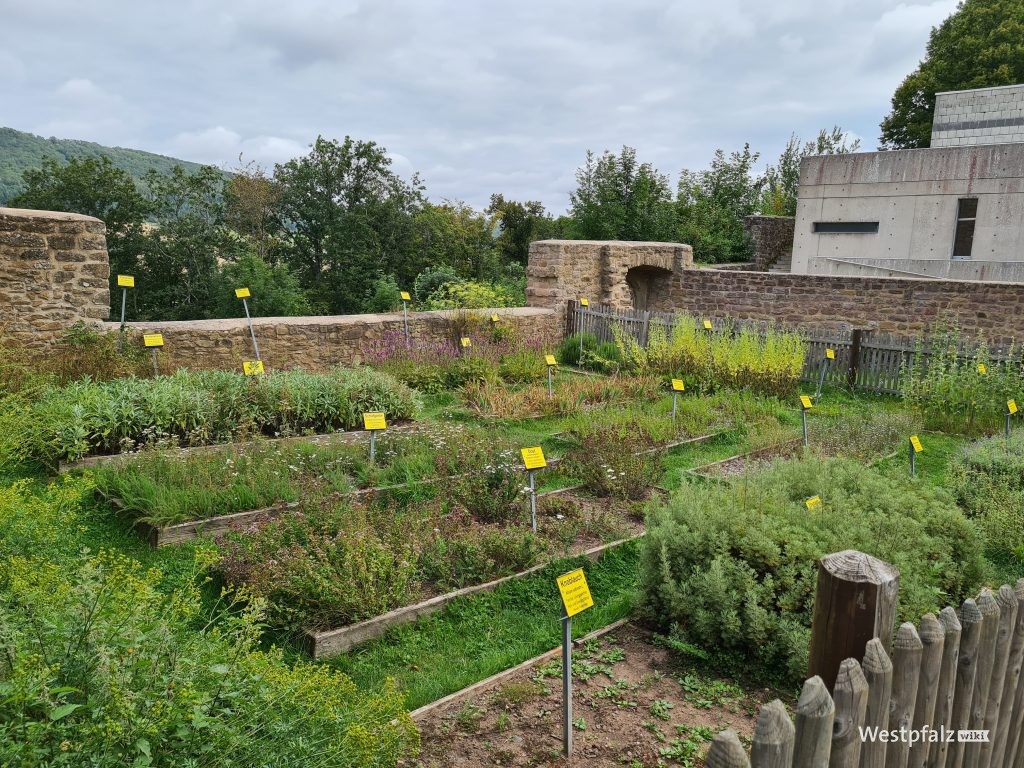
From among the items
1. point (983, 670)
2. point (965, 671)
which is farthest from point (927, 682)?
point (983, 670)

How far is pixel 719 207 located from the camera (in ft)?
85.3

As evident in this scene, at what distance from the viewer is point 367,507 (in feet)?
17.8

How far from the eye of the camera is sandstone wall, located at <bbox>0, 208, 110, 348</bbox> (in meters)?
8.20

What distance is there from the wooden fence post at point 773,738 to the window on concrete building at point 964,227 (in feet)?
58.9

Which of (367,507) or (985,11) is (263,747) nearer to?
(367,507)

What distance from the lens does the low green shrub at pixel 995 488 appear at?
5457 millimetres

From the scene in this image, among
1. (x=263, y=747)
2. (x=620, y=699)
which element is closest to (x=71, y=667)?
(x=263, y=747)

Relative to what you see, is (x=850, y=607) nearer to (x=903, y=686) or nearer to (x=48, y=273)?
(x=903, y=686)

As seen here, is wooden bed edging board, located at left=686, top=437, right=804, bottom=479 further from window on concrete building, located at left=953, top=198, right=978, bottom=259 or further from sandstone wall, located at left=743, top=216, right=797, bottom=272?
sandstone wall, located at left=743, top=216, right=797, bottom=272

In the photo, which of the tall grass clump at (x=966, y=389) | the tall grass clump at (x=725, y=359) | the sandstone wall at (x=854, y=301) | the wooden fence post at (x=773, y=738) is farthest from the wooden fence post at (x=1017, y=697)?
the sandstone wall at (x=854, y=301)

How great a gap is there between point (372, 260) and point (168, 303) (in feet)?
20.2

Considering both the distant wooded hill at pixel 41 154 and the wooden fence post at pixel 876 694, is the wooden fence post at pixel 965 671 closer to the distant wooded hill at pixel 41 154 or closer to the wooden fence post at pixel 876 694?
the wooden fence post at pixel 876 694

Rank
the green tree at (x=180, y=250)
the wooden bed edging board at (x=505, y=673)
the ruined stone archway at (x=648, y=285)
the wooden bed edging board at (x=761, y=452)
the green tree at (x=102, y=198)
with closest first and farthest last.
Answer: the wooden bed edging board at (x=505, y=673), the wooden bed edging board at (x=761, y=452), the ruined stone archway at (x=648, y=285), the green tree at (x=102, y=198), the green tree at (x=180, y=250)

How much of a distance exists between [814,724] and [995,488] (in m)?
5.23
